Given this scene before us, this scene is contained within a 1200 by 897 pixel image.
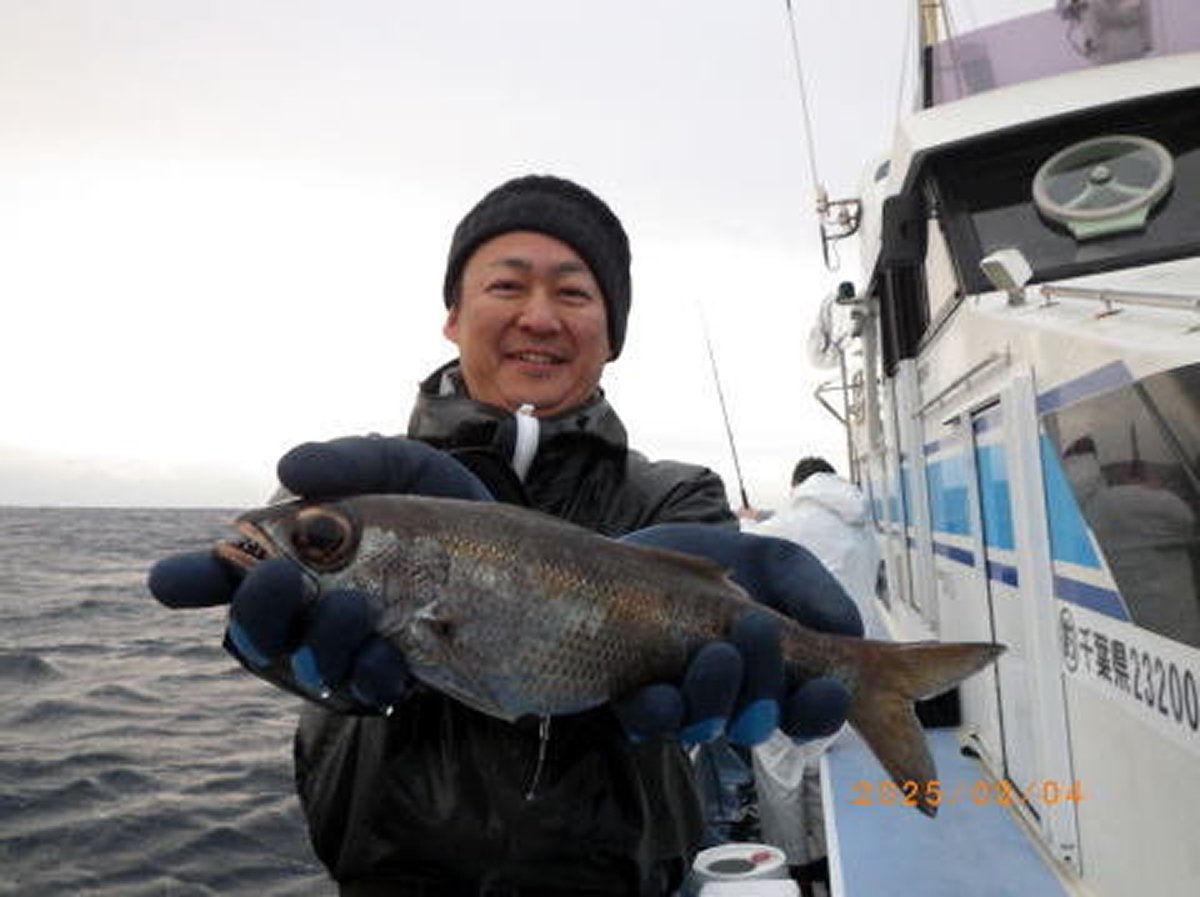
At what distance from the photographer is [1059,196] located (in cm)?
536

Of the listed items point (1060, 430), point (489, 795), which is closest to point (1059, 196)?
point (1060, 430)

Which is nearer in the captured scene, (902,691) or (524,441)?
(902,691)

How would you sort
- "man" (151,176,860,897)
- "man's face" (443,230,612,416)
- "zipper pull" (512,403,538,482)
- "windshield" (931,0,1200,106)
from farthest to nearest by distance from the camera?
"windshield" (931,0,1200,106), "man's face" (443,230,612,416), "zipper pull" (512,403,538,482), "man" (151,176,860,897)

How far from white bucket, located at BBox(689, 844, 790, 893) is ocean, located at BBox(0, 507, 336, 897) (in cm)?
405

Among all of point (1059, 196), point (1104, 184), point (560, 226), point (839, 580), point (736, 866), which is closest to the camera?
point (560, 226)

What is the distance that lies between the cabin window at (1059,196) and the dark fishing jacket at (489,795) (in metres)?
3.46

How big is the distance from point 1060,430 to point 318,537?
2.58 meters

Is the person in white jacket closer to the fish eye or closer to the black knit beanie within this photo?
the black knit beanie

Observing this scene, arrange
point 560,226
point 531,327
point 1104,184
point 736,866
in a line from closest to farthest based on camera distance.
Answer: point 531,327
point 560,226
point 1104,184
point 736,866

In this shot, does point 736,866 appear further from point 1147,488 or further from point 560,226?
point 560,226

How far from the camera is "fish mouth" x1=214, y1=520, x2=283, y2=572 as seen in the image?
2338 millimetres

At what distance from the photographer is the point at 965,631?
6.52 metres

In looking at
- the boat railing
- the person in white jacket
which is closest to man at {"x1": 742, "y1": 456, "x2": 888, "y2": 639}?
the person in white jacket

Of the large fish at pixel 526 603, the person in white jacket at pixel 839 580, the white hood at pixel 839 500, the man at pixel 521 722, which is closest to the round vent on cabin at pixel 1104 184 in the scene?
the person in white jacket at pixel 839 580
